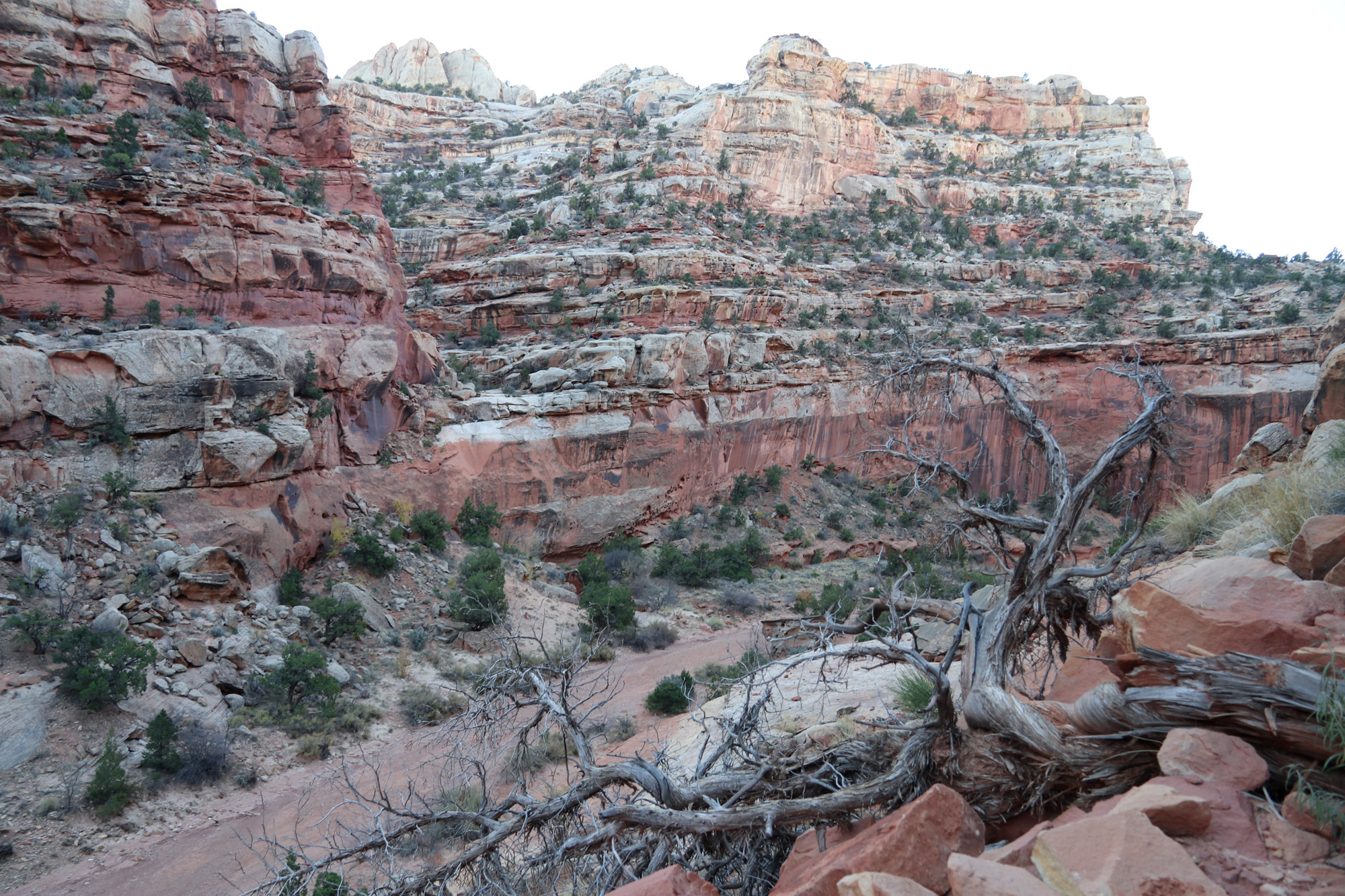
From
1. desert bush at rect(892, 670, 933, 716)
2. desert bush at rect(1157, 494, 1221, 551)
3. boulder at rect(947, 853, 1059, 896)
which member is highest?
boulder at rect(947, 853, 1059, 896)

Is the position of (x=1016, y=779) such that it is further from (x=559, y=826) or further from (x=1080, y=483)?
(x=559, y=826)

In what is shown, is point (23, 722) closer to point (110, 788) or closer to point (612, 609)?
point (110, 788)

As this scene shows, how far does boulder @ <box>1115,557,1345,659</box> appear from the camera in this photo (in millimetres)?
3178

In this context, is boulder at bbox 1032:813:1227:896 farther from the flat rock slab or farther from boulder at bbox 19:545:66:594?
boulder at bbox 19:545:66:594

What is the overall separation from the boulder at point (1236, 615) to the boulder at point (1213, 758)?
1.50ft

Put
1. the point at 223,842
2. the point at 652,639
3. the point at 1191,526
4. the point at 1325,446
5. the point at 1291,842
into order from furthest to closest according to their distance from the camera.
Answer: the point at 652,639, the point at 1191,526, the point at 1325,446, the point at 223,842, the point at 1291,842

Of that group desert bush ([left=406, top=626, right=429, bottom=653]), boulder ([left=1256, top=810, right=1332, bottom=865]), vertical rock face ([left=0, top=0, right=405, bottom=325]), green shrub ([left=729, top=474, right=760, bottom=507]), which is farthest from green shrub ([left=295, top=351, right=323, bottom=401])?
boulder ([left=1256, top=810, right=1332, bottom=865])

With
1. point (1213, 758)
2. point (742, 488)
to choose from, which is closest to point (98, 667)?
point (1213, 758)

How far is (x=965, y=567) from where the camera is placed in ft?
76.5

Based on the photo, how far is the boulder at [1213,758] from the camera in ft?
9.14

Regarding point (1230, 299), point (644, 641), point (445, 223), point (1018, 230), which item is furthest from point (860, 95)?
point (644, 641)

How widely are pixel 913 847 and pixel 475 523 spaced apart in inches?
738

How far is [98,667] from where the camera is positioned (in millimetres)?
9828

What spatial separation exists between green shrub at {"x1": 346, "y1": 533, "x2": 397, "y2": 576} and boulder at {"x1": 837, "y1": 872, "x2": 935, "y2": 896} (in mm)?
15928
